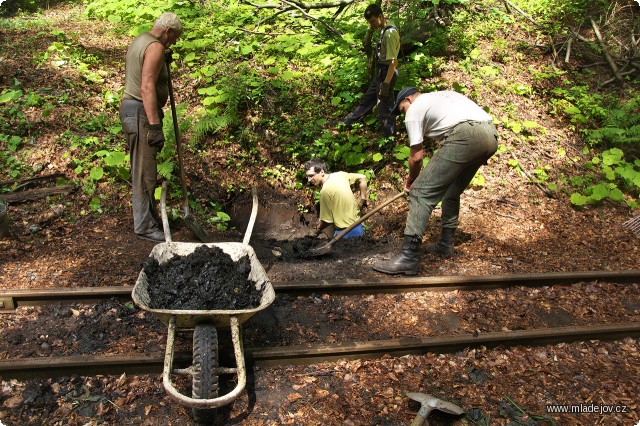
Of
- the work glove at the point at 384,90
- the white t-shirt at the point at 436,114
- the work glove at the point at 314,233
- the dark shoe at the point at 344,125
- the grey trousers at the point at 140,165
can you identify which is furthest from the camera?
the dark shoe at the point at 344,125

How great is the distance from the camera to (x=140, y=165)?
5828 millimetres

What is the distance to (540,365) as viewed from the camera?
4320mm

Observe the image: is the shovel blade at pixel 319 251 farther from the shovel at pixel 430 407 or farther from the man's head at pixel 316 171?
the shovel at pixel 430 407

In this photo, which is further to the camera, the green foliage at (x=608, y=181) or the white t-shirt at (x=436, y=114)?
the green foliage at (x=608, y=181)

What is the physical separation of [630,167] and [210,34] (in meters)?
9.19

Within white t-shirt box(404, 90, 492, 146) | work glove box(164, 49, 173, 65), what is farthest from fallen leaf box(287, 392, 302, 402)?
work glove box(164, 49, 173, 65)

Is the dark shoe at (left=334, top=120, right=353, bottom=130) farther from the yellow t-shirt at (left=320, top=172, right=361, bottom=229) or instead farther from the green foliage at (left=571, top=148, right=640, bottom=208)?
the green foliage at (left=571, top=148, right=640, bottom=208)

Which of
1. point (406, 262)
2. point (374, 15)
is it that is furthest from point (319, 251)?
point (374, 15)

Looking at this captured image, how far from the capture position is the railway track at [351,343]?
150 inches

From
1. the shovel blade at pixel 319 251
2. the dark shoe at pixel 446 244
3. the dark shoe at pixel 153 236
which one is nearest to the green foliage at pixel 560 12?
the dark shoe at pixel 446 244

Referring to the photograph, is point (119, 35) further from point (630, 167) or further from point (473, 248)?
point (630, 167)

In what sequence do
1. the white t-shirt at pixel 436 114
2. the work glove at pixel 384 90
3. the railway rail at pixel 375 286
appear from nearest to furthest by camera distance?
the railway rail at pixel 375 286, the white t-shirt at pixel 436 114, the work glove at pixel 384 90

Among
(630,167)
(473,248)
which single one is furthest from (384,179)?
(630,167)

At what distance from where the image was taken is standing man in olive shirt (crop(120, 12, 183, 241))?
526 centimetres
